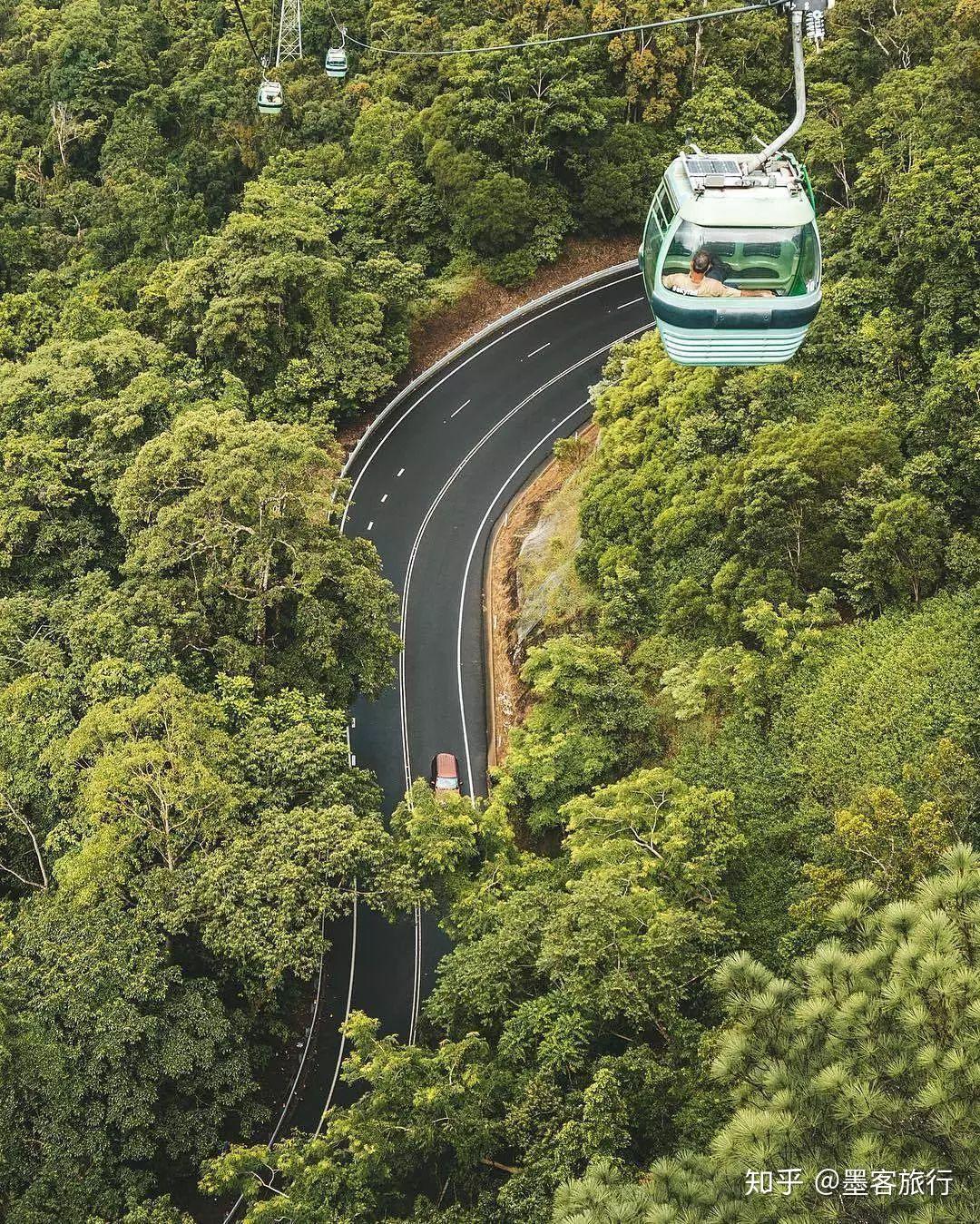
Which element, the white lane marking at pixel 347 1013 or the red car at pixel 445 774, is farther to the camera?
the red car at pixel 445 774

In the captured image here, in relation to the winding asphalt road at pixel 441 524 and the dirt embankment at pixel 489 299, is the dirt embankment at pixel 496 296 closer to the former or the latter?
the dirt embankment at pixel 489 299

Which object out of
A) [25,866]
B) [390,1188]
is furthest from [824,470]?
[25,866]

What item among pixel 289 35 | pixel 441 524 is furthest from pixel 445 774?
pixel 289 35

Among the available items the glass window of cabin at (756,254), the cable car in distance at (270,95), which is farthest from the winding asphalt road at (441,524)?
the glass window of cabin at (756,254)

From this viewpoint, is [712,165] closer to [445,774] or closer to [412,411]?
[445,774]

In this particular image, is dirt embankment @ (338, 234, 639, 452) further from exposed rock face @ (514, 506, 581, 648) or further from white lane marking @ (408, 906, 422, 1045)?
white lane marking @ (408, 906, 422, 1045)
